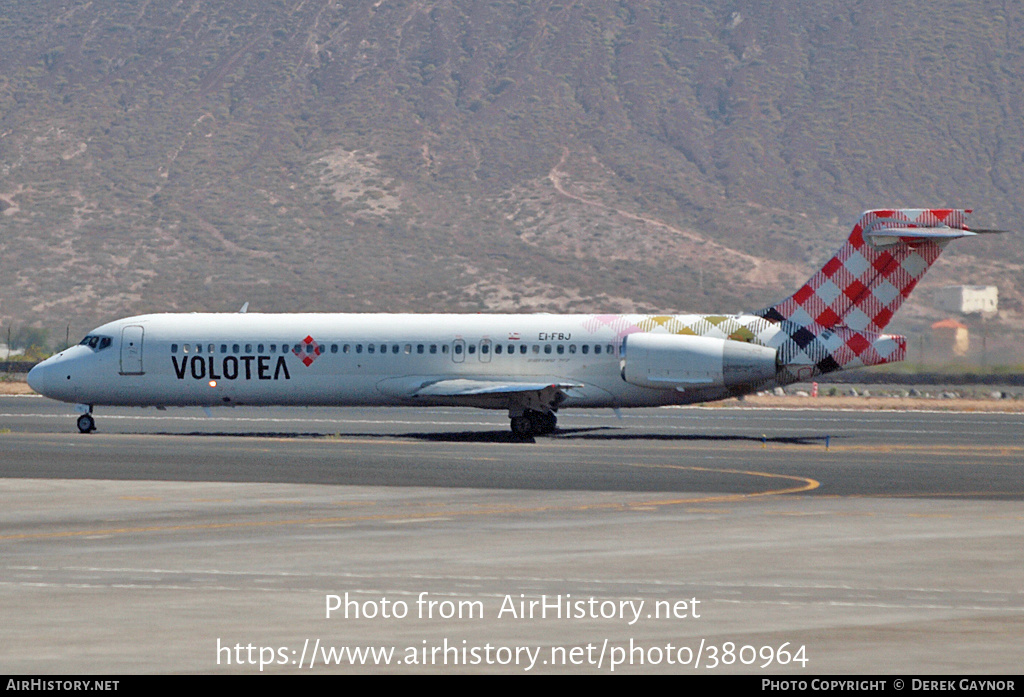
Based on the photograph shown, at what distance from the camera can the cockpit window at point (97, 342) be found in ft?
171

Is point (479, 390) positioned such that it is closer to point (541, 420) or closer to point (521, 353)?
point (541, 420)

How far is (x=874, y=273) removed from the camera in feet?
159

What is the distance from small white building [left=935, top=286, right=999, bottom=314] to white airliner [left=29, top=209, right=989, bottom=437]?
327 feet

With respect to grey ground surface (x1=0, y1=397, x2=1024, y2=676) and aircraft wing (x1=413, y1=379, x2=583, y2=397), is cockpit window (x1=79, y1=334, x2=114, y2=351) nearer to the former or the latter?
aircraft wing (x1=413, y1=379, x2=583, y2=397)

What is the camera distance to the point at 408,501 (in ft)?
89.5

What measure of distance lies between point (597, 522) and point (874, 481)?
9.59 meters

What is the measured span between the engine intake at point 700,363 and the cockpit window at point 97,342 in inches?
646

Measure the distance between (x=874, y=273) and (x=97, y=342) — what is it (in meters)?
23.6

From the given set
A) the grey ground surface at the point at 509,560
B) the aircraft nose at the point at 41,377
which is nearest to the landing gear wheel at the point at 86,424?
the aircraft nose at the point at 41,377

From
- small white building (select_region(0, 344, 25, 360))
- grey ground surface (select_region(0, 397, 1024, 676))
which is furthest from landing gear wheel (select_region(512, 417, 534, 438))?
small white building (select_region(0, 344, 25, 360))

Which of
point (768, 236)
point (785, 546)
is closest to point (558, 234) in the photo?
point (768, 236)

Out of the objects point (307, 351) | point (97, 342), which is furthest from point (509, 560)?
point (97, 342)

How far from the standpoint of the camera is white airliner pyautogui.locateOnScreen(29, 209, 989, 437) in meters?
48.0
